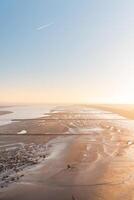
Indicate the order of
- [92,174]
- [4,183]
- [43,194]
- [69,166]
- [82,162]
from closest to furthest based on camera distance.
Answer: [43,194], [4,183], [92,174], [69,166], [82,162]

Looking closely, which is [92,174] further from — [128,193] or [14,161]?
[14,161]

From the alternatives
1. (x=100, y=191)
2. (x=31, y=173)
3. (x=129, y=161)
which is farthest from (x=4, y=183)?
(x=129, y=161)

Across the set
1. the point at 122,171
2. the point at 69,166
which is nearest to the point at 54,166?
the point at 69,166

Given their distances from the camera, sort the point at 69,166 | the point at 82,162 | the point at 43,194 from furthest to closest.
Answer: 1. the point at 82,162
2. the point at 69,166
3. the point at 43,194

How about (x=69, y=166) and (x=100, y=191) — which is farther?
(x=69, y=166)

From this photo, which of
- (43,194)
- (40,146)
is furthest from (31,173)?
(40,146)

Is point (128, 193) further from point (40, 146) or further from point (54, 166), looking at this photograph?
point (40, 146)

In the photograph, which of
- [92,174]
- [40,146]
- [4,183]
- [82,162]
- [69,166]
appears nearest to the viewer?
[4,183]

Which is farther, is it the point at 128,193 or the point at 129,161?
the point at 129,161

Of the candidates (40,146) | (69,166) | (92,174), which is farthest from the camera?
(40,146)
